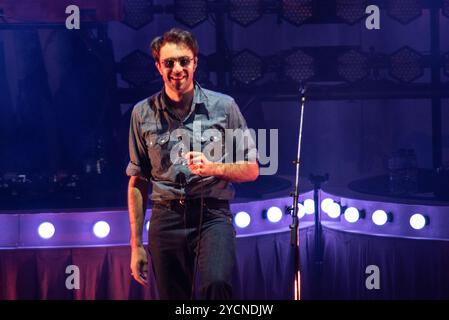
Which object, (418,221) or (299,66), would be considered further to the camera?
(299,66)

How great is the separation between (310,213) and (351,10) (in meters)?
1.82

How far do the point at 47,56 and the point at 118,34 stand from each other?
0.72 m

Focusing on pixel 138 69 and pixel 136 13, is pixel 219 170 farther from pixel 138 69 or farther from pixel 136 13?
pixel 136 13

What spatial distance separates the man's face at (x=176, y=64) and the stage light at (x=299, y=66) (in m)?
3.08

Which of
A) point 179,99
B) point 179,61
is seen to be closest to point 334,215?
point 179,99

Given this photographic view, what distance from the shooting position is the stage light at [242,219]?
16.4ft

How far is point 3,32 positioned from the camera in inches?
266

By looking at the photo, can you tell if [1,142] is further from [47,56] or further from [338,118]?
[338,118]

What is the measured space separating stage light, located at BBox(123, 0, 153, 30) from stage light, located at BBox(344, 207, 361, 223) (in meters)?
2.46

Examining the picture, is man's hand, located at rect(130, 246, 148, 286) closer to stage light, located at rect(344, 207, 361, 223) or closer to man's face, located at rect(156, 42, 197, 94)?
man's face, located at rect(156, 42, 197, 94)

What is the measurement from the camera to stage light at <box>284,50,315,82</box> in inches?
245

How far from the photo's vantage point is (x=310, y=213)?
5.52 m
